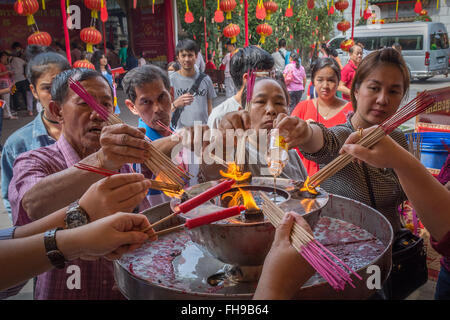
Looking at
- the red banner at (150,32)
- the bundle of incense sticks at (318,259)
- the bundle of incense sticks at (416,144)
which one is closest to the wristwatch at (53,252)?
the bundle of incense sticks at (318,259)

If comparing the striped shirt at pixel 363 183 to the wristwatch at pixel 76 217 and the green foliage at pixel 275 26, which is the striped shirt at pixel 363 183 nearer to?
the wristwatch at pixel 76 217

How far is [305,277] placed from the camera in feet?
3.29

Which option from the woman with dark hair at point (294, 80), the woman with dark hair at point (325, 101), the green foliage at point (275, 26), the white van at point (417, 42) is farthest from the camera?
the white van at point (417, 42)

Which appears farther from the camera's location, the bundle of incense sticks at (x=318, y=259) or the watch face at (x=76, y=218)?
the watch face at (x=76, y=218)

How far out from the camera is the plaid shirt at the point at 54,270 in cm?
151

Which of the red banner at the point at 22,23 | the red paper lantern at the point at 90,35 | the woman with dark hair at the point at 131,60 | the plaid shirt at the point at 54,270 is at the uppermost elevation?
the red banner at the point at 22,23

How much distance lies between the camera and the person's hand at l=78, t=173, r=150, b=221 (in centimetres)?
118

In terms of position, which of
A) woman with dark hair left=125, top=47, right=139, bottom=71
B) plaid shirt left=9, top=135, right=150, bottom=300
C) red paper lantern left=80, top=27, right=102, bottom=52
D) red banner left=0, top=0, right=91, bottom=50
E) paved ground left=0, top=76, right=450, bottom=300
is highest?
red banner left=0, top=0, right=91, bottom=50

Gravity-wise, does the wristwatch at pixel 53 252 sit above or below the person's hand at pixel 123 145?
below

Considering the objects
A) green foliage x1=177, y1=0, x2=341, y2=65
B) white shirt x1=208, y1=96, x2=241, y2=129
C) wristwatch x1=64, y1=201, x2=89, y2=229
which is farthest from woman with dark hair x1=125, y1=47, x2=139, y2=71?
wristwatch x1=64, y1=201, x2=89, y2=229

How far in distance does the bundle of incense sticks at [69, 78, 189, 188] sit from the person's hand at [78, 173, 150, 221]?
179mm

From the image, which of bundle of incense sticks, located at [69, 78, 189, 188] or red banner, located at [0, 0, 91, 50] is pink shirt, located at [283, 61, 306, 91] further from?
red banner, located at [0, 0, 91, 50]

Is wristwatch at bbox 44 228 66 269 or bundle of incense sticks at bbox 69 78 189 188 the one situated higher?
bundle of incense sticks at bbox 69 78 189 188
